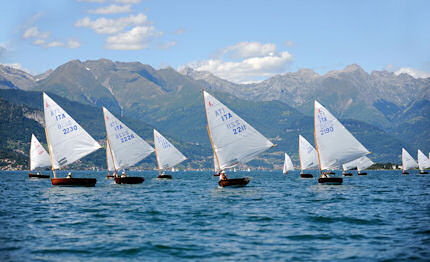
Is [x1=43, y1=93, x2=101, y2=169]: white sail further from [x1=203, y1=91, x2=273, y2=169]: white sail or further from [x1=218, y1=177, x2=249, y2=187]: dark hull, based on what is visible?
[x1=218, y1=177, x2=249, y2=187]: dark hull

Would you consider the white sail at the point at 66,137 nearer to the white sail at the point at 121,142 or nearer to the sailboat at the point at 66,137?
the sailboat at the point at 66,137

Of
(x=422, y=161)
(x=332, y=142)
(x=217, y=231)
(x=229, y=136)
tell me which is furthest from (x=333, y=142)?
(x=422, y=161)

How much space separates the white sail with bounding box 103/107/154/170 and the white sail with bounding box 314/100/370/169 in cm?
3041

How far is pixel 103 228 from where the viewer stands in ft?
116

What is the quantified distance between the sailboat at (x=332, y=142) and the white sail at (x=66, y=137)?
3453cm

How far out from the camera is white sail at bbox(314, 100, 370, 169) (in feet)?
257

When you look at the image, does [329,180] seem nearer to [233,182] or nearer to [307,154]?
[233,182]

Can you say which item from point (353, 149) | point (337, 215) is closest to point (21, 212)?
point (337, 215)

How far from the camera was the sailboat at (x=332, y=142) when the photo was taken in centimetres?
7819

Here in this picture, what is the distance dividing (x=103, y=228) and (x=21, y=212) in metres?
13.7

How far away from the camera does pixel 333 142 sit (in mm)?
78812

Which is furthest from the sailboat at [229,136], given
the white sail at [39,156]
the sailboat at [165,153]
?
the white sail at [39,156]

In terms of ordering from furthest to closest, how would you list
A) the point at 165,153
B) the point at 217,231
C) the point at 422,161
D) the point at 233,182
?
the point at 422,161 → the point at 165,153 → the point at 233,182 → the point at 217,231

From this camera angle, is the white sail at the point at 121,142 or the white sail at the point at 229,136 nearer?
the white sail at the point at 229,136
